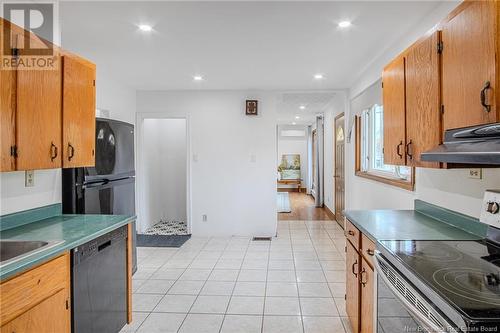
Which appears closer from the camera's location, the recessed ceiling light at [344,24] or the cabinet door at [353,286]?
the cabinet door at [353,286]

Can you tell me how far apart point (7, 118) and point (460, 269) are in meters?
2.32

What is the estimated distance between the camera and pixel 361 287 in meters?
1.96

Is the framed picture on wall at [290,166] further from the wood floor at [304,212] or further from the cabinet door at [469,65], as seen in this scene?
the cabinet door at [469,65]

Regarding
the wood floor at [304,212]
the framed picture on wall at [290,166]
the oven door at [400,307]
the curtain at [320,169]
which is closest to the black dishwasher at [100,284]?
the oven door at [400,307]

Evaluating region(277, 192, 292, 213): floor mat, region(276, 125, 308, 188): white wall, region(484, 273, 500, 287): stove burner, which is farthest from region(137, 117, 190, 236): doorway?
region(276, 125, 308, 188): white wall

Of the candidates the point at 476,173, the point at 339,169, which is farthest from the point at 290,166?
the point at 476,173

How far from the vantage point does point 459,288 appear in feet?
3.52

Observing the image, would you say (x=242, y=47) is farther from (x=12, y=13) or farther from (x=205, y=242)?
(x=205, y=242)

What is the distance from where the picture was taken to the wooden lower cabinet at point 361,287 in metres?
1.76

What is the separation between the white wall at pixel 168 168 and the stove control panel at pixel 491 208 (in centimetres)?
505

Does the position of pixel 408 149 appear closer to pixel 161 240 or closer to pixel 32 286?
pixel 32 286

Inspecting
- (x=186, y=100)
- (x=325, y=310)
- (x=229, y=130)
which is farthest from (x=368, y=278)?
(x=186, y=100)

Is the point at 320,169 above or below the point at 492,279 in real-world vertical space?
above

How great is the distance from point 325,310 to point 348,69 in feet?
9.40
